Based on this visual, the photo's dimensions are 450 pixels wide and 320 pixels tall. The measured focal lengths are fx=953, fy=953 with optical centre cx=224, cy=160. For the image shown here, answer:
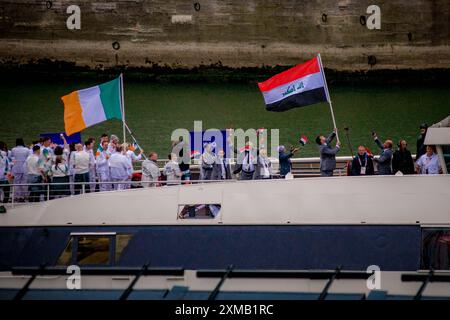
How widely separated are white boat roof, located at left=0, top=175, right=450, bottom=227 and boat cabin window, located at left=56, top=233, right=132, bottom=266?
6.6 inches

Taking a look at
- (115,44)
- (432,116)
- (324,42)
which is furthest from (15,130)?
(324,42)

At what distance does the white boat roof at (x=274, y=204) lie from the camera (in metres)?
10.8

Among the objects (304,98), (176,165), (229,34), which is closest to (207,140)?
(176,165)

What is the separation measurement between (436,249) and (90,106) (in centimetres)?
863

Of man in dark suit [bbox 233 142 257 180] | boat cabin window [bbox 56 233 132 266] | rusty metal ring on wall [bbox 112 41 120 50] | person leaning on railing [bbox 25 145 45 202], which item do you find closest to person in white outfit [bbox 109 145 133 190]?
person leaning on railing [bbox 25 145 45 202]

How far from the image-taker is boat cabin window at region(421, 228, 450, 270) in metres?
10.5

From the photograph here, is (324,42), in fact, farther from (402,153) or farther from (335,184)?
(335,184)

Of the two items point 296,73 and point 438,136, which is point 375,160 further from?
point 438,136

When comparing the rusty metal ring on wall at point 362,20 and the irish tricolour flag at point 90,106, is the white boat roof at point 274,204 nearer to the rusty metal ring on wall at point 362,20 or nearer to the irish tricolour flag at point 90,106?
the irish tricolour flag at point 90,106

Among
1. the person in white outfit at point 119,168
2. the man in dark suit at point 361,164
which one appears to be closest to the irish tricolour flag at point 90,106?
the person in white outfit at point 119,168

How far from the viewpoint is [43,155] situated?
15133 mm

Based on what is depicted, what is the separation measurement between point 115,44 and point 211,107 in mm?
9230

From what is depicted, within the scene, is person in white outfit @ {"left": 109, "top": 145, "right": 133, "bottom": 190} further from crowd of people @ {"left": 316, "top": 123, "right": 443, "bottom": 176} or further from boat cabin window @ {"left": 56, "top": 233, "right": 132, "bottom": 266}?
boat cabin window @ {"left": 56, "top": 233, "right": 132, "bottom": 266}

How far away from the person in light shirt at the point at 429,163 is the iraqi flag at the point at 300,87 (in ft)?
5.89
